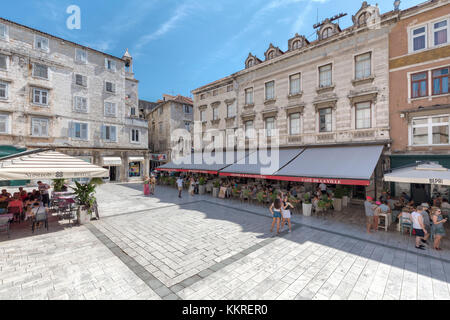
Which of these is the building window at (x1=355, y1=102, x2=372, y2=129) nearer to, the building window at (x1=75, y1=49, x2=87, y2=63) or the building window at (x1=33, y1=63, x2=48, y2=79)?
the building window at (x1=75, y1=49, x2=87, y2=63)

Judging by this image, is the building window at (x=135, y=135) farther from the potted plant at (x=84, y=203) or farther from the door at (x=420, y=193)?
the door at (x=420, y=193)

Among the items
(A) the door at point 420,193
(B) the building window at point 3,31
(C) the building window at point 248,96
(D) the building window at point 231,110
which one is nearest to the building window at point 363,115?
(A) the door at point 420,193

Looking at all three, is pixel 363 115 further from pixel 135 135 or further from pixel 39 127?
pixel 39 127

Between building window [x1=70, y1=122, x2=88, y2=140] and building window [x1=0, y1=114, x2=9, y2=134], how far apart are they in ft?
16.7

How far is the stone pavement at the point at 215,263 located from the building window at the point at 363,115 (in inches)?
285

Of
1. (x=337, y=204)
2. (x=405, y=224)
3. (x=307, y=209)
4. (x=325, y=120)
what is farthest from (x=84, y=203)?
(x=325, y=120)

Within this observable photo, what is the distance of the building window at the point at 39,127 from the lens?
21306 millimetres

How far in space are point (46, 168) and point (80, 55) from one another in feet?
78.6

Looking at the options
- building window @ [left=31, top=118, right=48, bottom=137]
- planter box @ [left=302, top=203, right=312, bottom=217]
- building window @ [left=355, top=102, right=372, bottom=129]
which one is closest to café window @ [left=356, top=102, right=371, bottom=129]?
building window @ [left=355, top=102, right=372, bottom=129]

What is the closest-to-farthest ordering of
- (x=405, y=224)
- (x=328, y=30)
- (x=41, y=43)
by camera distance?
(x=405, y=224)
(x=328, y=30)
(x=41, y=43)

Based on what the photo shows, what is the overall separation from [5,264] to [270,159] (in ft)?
46.6

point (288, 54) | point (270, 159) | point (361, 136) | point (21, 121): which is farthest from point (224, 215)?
point (21, 121)

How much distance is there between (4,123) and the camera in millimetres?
19844
